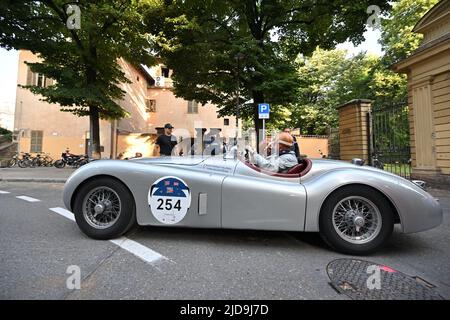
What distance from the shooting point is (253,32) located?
13.4 meters

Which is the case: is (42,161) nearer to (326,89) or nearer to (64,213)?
(64,213)

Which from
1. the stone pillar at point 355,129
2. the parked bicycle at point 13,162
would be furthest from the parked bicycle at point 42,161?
the stone pillar at point 355,129

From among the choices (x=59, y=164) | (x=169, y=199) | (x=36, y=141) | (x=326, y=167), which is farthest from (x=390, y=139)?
(x=36, y=141)

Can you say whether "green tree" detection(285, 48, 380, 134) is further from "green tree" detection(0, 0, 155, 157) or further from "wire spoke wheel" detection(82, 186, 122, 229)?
"wire spoke wheel" detection(82, 186, 122, 229)

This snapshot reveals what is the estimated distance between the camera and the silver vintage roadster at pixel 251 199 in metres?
2.81

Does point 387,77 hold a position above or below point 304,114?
above

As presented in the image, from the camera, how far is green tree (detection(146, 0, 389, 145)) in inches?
441

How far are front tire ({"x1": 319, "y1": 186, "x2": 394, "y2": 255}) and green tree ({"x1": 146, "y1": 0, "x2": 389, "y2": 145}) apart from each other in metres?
9.25

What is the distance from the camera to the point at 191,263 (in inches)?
102

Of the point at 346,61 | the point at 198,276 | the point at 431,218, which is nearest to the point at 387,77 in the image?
the point at 346,61

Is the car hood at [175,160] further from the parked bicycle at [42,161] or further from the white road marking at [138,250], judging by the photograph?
the parked bicycle at [42,161]

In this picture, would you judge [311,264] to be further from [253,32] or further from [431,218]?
[253,32]

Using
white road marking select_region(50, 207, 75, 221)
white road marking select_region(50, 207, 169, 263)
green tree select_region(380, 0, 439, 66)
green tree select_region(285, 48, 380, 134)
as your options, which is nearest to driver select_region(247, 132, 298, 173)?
white road marking select_region(50, 207, 169, 263)

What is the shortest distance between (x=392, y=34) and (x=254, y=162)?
88.8ft
